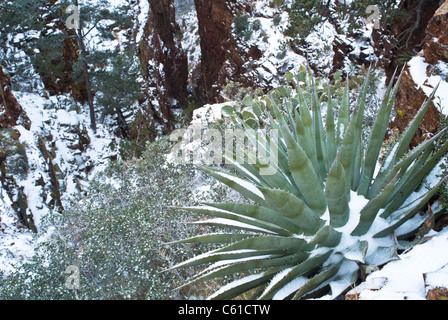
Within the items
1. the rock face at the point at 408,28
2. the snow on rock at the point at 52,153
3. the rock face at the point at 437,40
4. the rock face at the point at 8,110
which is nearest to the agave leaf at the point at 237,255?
the rock face at the point at 437,40

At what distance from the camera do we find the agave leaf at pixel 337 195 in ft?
5.04

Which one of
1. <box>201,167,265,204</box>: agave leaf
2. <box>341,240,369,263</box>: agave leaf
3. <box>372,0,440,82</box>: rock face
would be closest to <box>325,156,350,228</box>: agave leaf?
<box>341,240,369,263</box>: agave leaf

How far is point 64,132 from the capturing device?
13359mm

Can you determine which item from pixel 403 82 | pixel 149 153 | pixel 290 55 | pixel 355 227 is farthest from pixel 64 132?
pixel 355 227

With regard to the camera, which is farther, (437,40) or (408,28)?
(408,28)

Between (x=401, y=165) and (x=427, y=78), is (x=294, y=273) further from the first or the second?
(x=427, y=78)

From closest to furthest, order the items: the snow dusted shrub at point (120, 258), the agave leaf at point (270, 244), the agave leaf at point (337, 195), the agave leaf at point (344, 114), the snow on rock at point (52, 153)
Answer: the agave leaf at point (337, 195) → the agave leaf at point (270, 244) → the agave leaf at point (344, 114) → the snow dusted shrub at point (120, 258) → the snow on rock at point (52, 153)

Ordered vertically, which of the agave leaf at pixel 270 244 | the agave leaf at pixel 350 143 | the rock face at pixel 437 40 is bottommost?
the agave leaf at pixel 270 244

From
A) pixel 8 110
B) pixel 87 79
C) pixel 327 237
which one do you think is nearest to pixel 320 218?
pixel 327 237

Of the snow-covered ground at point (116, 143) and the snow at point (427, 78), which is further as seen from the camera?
the snow at point (427, 78)

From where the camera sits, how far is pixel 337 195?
1616 millimetres

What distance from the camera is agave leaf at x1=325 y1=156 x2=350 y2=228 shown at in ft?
5.04

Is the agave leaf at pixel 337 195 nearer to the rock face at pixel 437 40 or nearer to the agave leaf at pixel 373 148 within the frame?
the agave leaf at pixel 373 148
